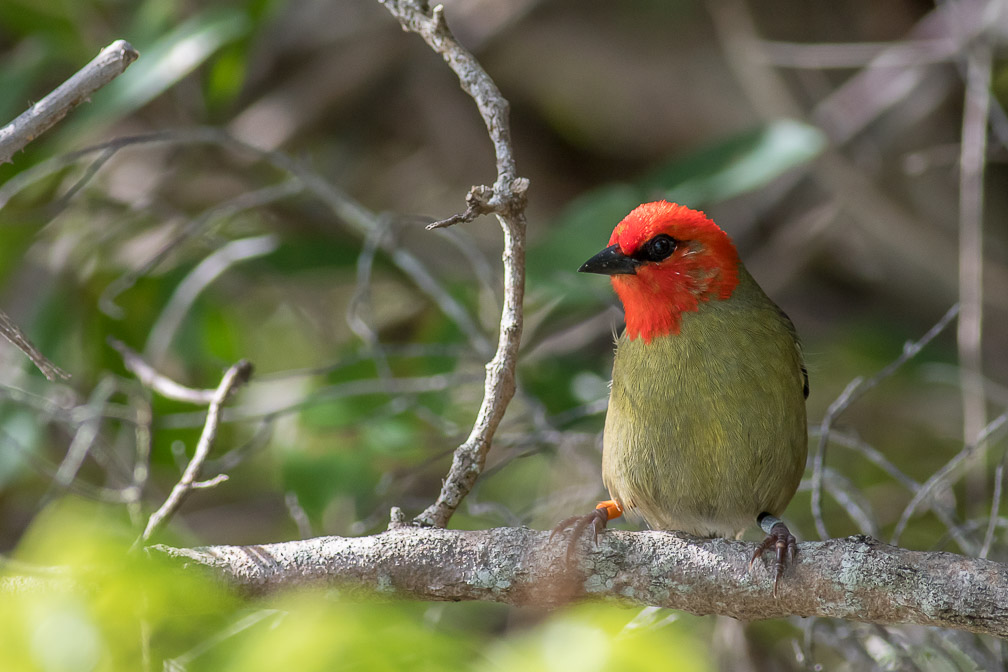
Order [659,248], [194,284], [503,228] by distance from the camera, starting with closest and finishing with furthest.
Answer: [503,228], [659,248], [194,284]

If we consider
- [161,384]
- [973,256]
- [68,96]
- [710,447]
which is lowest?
[973,256]

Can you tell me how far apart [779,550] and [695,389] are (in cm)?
82

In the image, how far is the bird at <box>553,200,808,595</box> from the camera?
303cm

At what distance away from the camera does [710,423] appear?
3.01 metres

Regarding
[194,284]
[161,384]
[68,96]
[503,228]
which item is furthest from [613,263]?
[194,284]

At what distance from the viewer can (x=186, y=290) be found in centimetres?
436

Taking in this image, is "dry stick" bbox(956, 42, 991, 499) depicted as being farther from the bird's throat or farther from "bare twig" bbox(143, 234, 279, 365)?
"bare twig" bbox(143, 234, 279, 365)

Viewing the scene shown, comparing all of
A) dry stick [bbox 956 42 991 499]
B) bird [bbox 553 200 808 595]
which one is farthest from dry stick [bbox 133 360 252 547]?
dry stick [bbox 956 42 991 499]

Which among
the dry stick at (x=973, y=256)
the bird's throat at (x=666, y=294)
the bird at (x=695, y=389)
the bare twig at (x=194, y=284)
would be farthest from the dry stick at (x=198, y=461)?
the dry stick at (x=973, y=256)

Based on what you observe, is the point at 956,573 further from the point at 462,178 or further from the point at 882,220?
the point at 462,178

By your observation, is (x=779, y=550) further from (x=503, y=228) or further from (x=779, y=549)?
(x=503, y=228)

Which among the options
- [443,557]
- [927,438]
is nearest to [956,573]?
[443,557]

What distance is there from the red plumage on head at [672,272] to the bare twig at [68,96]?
1.78 metres

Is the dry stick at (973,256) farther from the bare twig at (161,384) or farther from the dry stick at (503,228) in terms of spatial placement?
the bare twig at (161,384)
